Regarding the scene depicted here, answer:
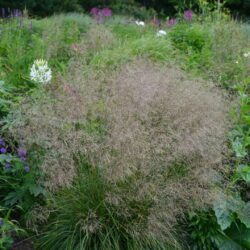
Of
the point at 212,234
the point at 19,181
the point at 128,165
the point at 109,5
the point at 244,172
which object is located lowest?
the point at 109,5

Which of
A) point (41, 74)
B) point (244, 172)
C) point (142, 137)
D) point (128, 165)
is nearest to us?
point (128, 165)

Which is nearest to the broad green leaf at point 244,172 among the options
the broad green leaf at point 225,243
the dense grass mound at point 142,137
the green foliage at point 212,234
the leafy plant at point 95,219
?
the dense grass mound at point 142,137

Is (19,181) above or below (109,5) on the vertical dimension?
above

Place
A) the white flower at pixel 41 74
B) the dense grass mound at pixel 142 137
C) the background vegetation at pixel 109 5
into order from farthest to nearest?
the background vegetation at pixel 109 5
the white flower at pixel 41 74
the dense grass mound at pixel 142 137

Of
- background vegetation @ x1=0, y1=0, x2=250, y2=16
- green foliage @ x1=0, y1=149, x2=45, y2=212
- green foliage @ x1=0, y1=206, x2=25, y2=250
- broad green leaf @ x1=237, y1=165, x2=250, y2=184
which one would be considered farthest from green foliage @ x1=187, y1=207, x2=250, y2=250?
background vegetation @ x1=0, y1=0, x2=250, y2=16

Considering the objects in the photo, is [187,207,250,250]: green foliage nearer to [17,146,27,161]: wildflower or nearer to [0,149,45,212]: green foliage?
[0,149,45,212]: green foliage

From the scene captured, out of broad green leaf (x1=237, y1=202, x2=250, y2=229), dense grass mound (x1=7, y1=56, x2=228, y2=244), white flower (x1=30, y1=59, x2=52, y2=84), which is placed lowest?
broad green leaf (x1=237, y1=202, x2=250, y2=229)

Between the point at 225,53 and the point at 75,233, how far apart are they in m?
3.20

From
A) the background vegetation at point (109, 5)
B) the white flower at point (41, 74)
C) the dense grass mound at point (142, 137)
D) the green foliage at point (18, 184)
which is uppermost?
the dense grass mound at point (142, 137)

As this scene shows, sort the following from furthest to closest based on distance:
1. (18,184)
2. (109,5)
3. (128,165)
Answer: (109,5)
(18,184)
(128,165)

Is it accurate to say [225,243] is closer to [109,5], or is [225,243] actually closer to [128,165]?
[128,165]

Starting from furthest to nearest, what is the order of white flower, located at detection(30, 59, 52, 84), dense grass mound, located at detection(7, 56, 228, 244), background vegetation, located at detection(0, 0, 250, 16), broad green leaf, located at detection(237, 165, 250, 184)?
1. background vegetation, located at detection(0, 0, 250, 16)
2. white flower, located at detection(30, 59, 52, 84)
3. broad green leaf, located at detection(237, 165, 250, 184)
4. dense grass mound, located at detection(7, 56, 228, 244)

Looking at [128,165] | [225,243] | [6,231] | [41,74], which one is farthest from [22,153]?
[225,243]

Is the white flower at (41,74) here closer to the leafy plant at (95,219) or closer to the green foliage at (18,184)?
the green foliage at (18,184)
